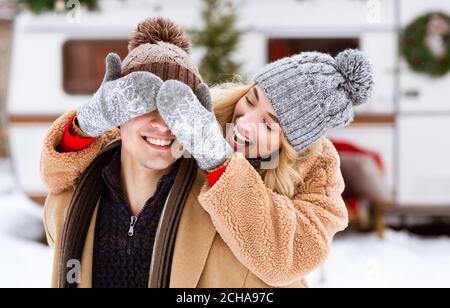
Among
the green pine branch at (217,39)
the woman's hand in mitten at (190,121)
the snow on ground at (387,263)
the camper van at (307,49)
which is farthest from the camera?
the camper van at (307,49)

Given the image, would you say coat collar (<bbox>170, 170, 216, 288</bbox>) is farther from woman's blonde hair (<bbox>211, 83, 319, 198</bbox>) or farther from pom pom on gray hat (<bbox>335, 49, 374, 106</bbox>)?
pom pom on gray hat (<bbox>335, 49, 374, 106</bbox>)

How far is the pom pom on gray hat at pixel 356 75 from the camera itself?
1.16 m

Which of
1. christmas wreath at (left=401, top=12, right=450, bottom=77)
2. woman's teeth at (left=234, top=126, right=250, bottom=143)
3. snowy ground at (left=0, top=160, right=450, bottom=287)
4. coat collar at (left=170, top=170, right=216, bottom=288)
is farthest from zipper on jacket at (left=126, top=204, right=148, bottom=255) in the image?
christmas wreath at (left=401, top=12, right=450, bottom=77)

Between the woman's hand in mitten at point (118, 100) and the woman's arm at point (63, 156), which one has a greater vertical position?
the woman's hand in mitten at point (118, 100)

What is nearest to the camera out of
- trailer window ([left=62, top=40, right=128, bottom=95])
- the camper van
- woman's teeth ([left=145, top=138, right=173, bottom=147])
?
woman's teeth ([left=145, top=138, right=173, bottom=147])

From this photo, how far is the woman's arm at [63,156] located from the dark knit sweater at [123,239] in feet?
0.18

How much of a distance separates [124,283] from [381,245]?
3328 mm

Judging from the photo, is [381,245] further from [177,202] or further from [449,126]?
[177,202]

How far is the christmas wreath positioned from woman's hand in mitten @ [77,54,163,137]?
3617 mm

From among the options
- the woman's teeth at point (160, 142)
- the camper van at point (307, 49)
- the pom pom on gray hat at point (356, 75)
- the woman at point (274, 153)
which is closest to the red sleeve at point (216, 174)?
the woman at point (274, 153)

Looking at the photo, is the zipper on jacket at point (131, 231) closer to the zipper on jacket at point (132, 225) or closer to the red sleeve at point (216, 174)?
the zipper on jacket at point (132, 225)

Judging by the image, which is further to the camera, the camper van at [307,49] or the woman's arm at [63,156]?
the camper van at [307,49]

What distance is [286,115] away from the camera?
1.17 meters

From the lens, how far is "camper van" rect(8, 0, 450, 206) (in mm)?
4238
